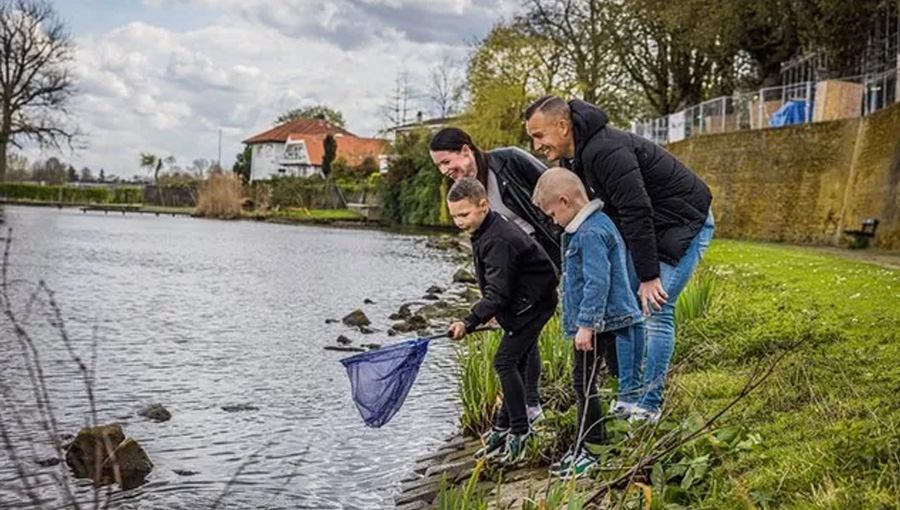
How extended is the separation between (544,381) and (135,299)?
14.2 meters

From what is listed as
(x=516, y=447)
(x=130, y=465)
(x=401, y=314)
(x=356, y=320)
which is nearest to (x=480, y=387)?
(x=516, y=447)

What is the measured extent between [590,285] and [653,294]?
362mm

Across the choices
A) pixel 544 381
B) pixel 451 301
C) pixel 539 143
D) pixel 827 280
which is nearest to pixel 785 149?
pixel 451 301

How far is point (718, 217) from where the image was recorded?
30.3 metres

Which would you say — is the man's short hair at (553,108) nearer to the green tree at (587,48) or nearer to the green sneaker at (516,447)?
the green sneaker at (516,447)

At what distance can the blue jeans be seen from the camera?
5.32 m

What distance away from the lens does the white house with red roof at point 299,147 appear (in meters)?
101

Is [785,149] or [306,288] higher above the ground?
[785,149]

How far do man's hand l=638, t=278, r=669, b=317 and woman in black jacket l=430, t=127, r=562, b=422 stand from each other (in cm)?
89

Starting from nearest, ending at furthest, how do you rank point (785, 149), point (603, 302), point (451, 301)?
point (603, 302) < point (451, 301) < point (785, 149)

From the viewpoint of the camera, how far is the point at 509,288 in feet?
18.4

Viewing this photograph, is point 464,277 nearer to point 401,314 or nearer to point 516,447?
point 401,314

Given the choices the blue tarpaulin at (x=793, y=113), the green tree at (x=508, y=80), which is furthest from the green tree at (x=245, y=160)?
the blue tarpaulin at (x=793, y=113)

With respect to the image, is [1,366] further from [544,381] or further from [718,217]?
[718,217]
